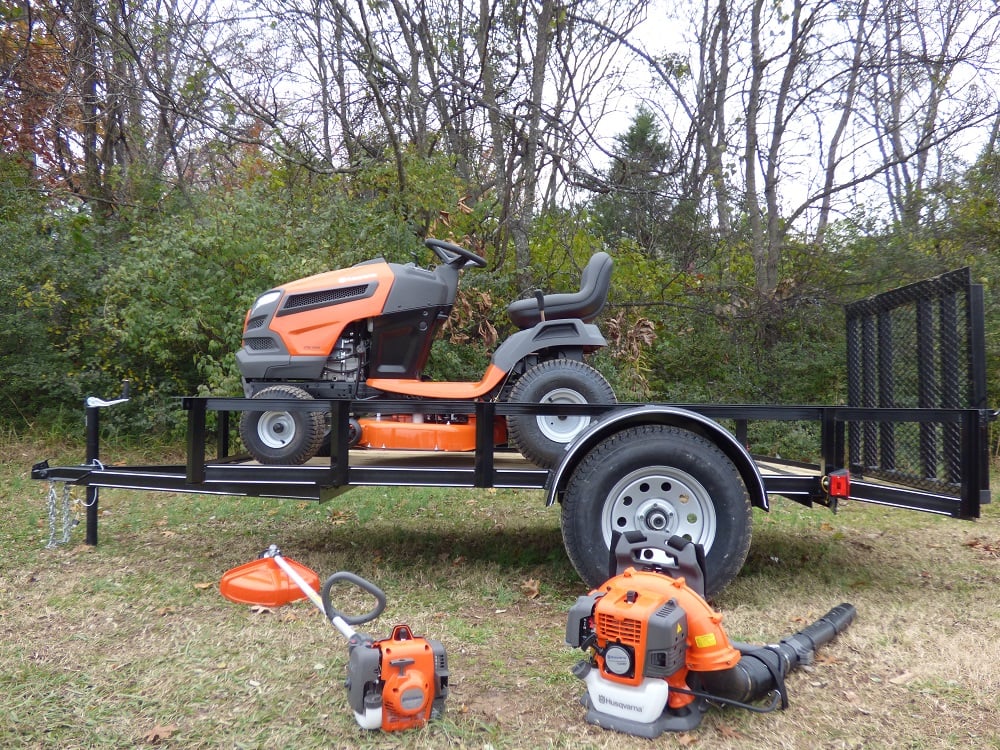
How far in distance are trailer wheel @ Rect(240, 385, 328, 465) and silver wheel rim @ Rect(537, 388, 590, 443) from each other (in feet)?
4.14

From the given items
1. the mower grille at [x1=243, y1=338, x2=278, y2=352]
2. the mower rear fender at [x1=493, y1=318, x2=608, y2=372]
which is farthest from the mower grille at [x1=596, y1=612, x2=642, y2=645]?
the mower grille at [x1=243, y1=338, x2=278, y2=352]

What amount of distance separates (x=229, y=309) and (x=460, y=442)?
4.76 metres

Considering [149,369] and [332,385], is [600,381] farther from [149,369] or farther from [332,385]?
[149,369]

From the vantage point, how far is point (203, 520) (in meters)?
5.96

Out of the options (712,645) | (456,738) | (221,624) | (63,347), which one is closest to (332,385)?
(221,624)

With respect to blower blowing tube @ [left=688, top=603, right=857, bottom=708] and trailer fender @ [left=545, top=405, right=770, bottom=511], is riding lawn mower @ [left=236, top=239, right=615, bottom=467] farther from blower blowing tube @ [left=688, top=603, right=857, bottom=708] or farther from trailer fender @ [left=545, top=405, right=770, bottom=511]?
blower blowing tube @ [left=688, top=603, right=857, bottom=708]

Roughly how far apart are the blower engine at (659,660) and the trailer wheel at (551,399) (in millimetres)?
1451

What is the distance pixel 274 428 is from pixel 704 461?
2.38 metres

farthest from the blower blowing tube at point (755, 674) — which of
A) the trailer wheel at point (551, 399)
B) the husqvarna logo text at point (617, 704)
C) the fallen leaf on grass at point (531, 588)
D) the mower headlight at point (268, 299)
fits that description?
the mower headlight at point (268, 299)

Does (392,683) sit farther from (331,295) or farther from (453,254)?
(453,254)

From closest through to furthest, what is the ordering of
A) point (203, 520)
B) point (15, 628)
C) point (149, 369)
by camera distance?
point (15, 628), point (203, 520), point (149, 369)

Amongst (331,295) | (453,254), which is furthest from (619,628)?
(453,254)

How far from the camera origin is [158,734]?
234cm

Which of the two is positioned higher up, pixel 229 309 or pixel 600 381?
pixel 229 309
